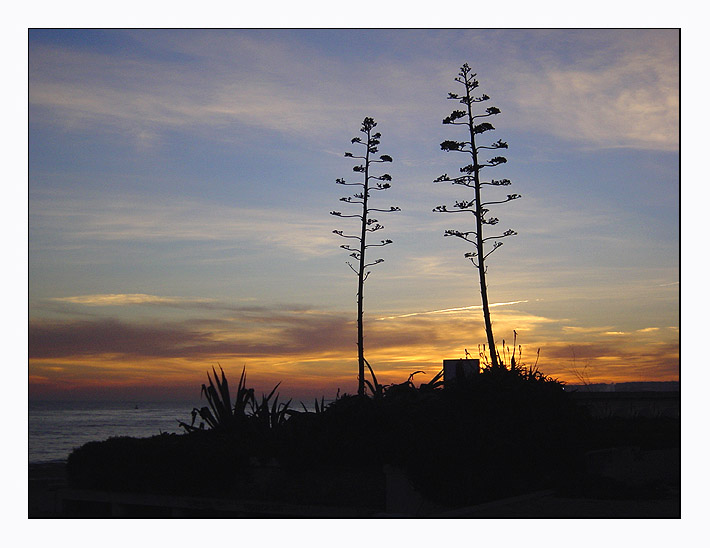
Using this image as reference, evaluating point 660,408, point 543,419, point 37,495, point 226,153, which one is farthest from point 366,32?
point 660,408

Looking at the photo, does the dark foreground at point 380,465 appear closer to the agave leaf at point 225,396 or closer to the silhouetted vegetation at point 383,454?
the silhouetted vegetation at point 383,454

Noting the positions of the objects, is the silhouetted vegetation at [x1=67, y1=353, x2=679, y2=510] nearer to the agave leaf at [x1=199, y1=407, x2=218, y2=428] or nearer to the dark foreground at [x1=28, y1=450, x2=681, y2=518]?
the dark foreground at [x1=28, y1=450, x2=681, y2=518]

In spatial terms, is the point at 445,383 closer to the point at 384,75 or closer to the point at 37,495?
the point at 384,75

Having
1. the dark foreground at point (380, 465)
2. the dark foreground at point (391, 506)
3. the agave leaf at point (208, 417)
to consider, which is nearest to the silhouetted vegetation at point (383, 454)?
the dark foreground at point (380, 465)

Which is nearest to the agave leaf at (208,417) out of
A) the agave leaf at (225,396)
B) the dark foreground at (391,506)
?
the agave leaf at (225,396)

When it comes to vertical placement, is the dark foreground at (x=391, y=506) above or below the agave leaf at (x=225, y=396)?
below

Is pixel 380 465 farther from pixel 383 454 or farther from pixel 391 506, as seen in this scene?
pixel 391 506

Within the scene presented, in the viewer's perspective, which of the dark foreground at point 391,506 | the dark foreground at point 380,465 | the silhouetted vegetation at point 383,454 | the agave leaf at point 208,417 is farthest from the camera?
the agave leaf at point 208,417

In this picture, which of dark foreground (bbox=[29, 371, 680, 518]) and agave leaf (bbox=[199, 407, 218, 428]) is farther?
agave leaf (bbox=[199, 407, 218, 428])

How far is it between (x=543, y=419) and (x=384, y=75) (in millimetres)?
6574

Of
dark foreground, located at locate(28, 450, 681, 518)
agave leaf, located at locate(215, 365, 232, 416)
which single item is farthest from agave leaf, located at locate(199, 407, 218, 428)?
dark foreground, located at locate(28, 450, 681, 518)

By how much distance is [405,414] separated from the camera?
36.0ft

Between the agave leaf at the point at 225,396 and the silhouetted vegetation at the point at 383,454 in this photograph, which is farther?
the agave leaf at the point at 225,396

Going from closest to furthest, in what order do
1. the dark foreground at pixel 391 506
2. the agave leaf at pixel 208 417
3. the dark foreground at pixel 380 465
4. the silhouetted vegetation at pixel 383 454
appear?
the dark foreground at pixel 391 506 → the dark foreground at pixel 380 465 → the silhouetted vegetation at pixel 383 454 → the agave leaf at pixel 208 417
